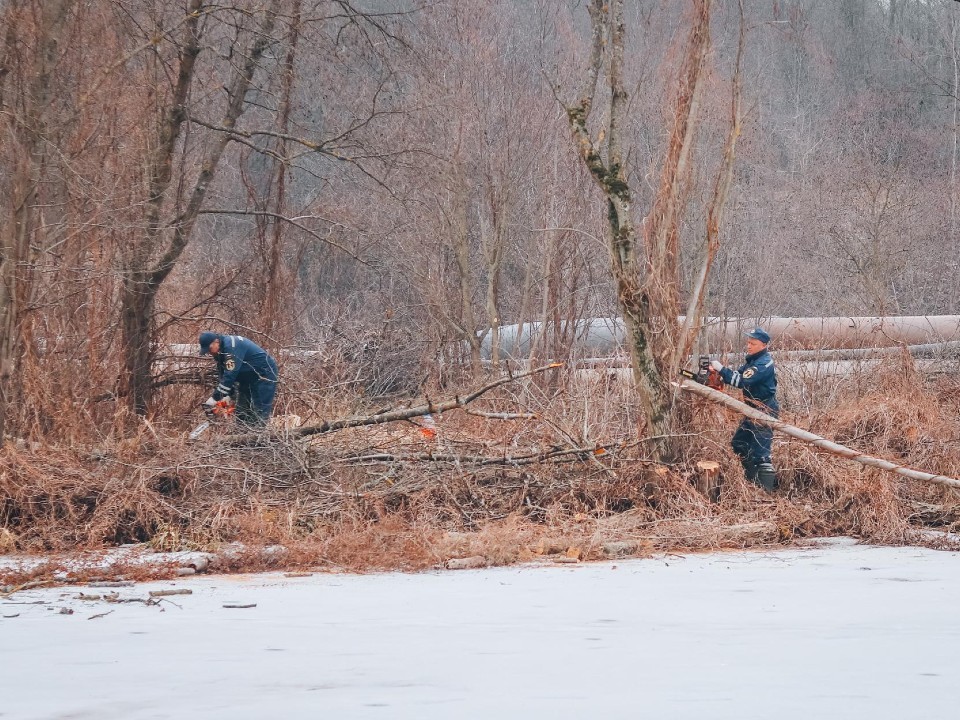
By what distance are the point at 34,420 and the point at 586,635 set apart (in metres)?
6.34

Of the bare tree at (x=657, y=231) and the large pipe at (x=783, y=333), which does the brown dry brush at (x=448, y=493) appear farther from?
the large pipe at (x=783, y=333)

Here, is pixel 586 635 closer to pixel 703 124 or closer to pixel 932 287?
pixel 703 124

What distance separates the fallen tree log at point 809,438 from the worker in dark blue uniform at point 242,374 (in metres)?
4.32

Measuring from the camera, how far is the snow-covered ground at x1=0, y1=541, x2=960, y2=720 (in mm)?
4906

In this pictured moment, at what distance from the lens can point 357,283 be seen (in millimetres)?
25875

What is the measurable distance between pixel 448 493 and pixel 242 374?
12.5ft

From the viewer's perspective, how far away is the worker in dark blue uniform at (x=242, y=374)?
12.1 metres

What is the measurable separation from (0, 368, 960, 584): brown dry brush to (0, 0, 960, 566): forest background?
32 millimetres

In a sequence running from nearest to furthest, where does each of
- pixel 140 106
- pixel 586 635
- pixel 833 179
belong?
1. pixel 586 635
2. pixel 140 106
3. pixel 833 179

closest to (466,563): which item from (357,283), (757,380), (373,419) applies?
(373,419)

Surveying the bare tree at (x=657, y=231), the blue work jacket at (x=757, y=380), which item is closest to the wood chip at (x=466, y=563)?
the bare tree at (x=657, y=231)

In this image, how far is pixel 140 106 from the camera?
13117 mm

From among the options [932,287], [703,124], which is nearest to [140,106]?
[703,124]

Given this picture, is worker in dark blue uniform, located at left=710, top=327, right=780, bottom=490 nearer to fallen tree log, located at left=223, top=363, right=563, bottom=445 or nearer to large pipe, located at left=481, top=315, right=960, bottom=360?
fallen tree log, located at left=223, top=363, right=563, bottom=445
